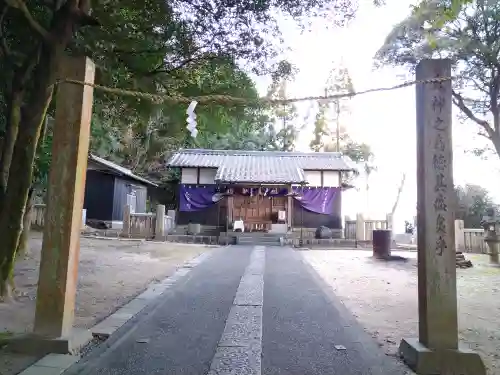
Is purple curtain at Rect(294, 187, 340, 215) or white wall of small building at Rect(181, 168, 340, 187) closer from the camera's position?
purple curtain at Rect(294, 187, 340, 215)

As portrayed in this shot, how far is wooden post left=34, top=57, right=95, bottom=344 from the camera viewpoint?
11.9 feet

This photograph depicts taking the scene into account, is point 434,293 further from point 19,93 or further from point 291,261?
point 291,261

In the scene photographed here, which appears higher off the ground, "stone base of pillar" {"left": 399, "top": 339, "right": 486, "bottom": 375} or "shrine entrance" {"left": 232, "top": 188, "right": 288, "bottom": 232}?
"shrine entrance" {"left": 232, "top": 188, "right": 288, "bottom": 232}

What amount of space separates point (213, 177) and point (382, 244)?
446 inches

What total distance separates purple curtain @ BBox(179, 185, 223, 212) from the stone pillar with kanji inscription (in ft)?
57.4

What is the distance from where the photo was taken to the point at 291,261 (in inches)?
462

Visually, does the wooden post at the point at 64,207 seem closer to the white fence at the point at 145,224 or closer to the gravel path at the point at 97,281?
the gravel path at the point at 97,281

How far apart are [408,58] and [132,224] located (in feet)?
46.3

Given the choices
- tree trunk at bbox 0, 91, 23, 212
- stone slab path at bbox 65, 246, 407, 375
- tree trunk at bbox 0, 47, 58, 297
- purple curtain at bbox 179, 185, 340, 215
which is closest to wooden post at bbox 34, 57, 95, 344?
stone slab path at bbox 65, 246, 407, 375

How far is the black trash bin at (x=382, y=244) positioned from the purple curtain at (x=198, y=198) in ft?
32.3

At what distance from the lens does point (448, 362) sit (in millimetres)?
3342

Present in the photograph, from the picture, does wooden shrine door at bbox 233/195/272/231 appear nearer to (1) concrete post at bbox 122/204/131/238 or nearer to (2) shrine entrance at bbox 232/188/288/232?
(2) shrine entrance at bbox 232/188/288/232

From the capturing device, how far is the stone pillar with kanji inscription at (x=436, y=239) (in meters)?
3.36

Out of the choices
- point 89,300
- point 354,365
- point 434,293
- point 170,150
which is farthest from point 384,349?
point 170,150
